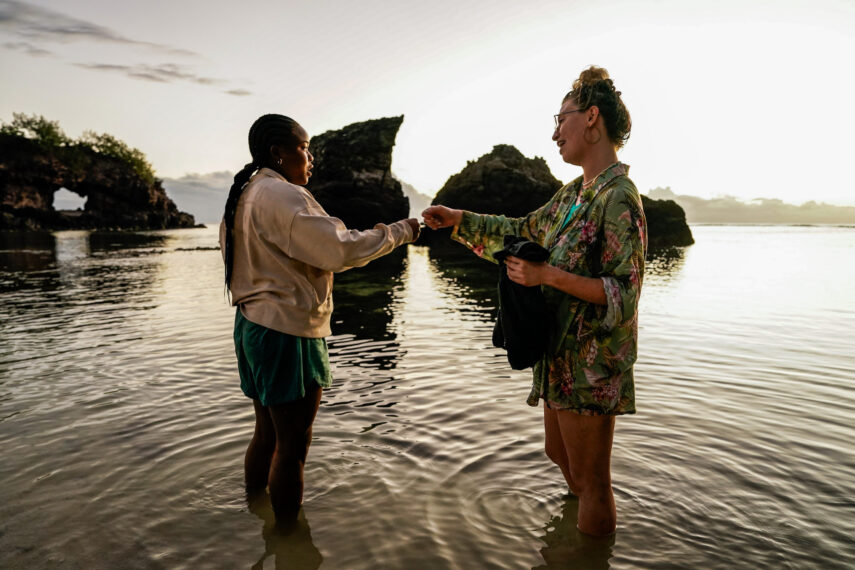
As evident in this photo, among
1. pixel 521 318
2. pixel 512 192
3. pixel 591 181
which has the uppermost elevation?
pixel 512 192

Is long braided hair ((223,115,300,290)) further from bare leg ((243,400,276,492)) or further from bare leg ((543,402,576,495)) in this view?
bare leg ((543,402,576,495))

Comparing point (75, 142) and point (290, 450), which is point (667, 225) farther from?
point (75, 142)

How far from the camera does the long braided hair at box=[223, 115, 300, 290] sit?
299 cm

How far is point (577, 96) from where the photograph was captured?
2709 mm

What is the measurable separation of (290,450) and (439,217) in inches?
67.7

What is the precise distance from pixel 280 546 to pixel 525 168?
47.5 meters

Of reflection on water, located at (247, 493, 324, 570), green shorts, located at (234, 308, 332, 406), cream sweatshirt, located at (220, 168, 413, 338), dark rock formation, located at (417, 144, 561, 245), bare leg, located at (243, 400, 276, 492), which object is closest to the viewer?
cream sweatshirt, located at (220, 168, 413, 338)

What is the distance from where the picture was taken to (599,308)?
101 inches

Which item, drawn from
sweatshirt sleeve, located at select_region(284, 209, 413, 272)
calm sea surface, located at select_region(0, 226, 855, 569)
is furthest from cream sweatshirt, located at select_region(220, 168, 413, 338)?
calm sea surface, located at select_region(0, 226, 855, 569)

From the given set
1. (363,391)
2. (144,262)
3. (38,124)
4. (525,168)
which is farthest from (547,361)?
(38,124)

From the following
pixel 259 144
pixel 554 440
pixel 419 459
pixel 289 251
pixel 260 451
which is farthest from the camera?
pixel 419 459

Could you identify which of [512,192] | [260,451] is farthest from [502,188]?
[260,451]

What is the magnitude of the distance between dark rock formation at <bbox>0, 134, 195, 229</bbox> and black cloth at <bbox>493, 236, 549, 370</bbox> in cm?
8425

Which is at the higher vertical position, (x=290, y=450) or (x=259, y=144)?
(x=259, y=144)
